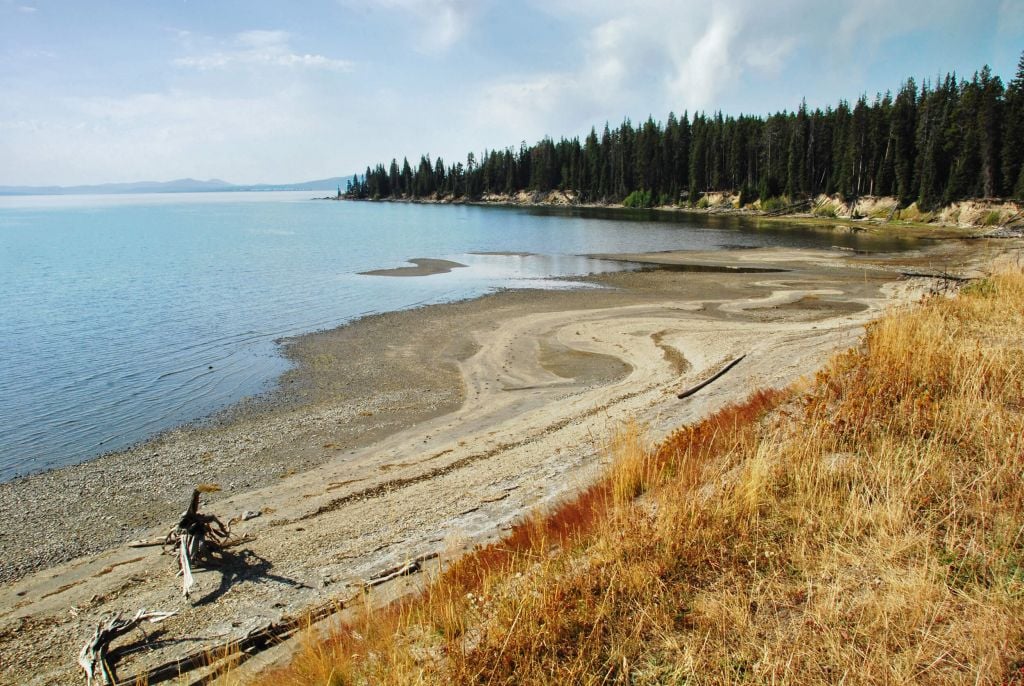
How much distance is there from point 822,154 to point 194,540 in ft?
394

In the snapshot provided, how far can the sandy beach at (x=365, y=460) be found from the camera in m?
7.69

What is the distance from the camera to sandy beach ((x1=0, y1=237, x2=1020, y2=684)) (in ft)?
25.2

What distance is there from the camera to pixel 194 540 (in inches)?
325

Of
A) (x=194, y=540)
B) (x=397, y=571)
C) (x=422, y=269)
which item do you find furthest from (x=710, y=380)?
(x=422, y=269)

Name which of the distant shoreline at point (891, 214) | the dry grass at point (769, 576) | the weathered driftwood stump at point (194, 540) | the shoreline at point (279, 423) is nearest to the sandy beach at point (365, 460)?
the shoreline at point (279, 423)

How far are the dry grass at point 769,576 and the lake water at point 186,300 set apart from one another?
41.0 ft

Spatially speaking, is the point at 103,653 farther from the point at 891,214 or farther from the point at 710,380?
the point at 891,214

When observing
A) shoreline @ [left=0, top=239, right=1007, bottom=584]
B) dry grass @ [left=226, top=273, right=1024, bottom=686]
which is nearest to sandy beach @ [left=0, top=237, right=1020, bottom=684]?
shoreline @ [left=0, top=239, right=1007, bottom=584]

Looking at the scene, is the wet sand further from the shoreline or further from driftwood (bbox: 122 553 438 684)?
driftwood (bbox: 122 553 438 684)

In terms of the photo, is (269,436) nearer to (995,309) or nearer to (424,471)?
(424,471)

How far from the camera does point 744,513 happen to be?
5.94 meters

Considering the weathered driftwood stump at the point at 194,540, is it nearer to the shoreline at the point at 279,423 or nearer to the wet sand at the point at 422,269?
the shoreline at the point at 279,423

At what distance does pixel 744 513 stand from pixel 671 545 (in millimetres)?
1041

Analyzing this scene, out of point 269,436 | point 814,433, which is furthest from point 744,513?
point 269,436
